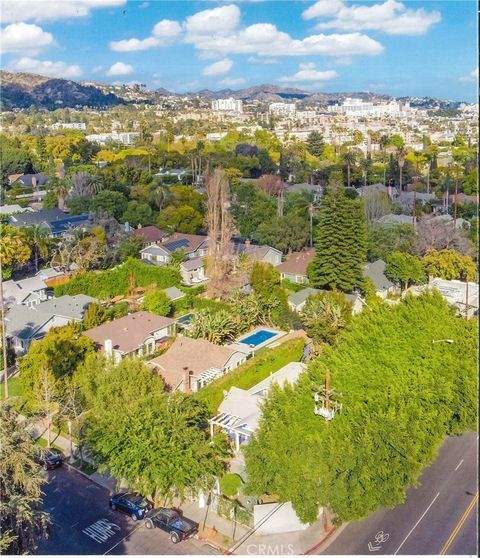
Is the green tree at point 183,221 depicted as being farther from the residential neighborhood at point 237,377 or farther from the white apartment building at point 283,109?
the white apartment building at point 283,109

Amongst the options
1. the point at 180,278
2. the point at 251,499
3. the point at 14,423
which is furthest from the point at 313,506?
the point at 180,278

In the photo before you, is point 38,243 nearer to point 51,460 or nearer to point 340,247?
point 340,247

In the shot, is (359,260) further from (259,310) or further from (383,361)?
(383,361)

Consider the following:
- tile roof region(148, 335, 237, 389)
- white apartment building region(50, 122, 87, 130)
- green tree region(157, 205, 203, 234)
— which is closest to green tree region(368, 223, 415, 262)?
green tree region(157, 205, 203, 234)

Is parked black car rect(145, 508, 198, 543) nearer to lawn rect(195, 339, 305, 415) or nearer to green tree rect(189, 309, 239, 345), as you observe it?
lawn rect(195, 339, 305, 415)

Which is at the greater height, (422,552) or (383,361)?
(383,361)

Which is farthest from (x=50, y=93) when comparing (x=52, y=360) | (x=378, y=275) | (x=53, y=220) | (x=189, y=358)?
(x=52, y=360)
